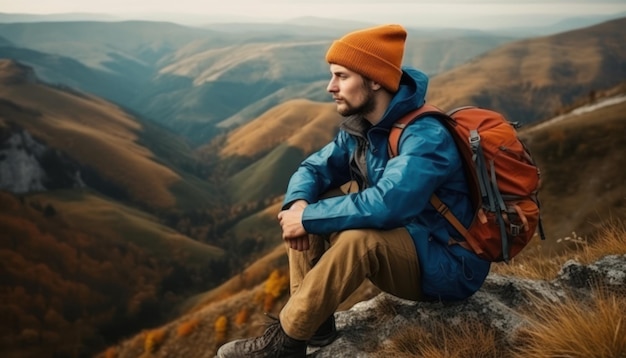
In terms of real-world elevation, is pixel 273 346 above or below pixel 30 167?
above

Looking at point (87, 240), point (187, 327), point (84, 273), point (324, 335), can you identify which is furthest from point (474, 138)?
point (87, 240)

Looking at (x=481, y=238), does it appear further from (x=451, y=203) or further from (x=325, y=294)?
(x=325, y=294)

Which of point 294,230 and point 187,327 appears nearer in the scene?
point 294,230

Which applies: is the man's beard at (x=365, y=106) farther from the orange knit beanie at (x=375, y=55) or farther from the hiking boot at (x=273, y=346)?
the hiking boot at (x=273, y=346)

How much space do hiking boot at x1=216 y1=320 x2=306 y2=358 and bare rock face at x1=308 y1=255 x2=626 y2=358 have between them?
42cm

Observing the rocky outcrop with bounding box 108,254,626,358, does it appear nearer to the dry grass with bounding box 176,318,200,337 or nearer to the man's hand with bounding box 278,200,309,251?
the man's hand with bounding box 278,200,309,251

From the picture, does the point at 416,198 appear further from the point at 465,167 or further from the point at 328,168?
the point at 328,168

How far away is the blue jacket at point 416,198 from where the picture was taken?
3834 mm

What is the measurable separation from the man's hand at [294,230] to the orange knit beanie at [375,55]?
1.53 m

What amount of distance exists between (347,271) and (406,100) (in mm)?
1665

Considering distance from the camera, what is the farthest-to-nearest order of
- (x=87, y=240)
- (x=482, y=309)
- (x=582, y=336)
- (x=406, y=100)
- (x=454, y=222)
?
(x=87, y=240) → (x=482, y=309) → (x=406, y=100) → (x=454, y=222) → (x=582, y=336)

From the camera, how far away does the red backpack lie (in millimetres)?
3971

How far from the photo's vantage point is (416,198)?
3.83 meters

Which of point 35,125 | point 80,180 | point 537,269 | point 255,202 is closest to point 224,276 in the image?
point 255,202
